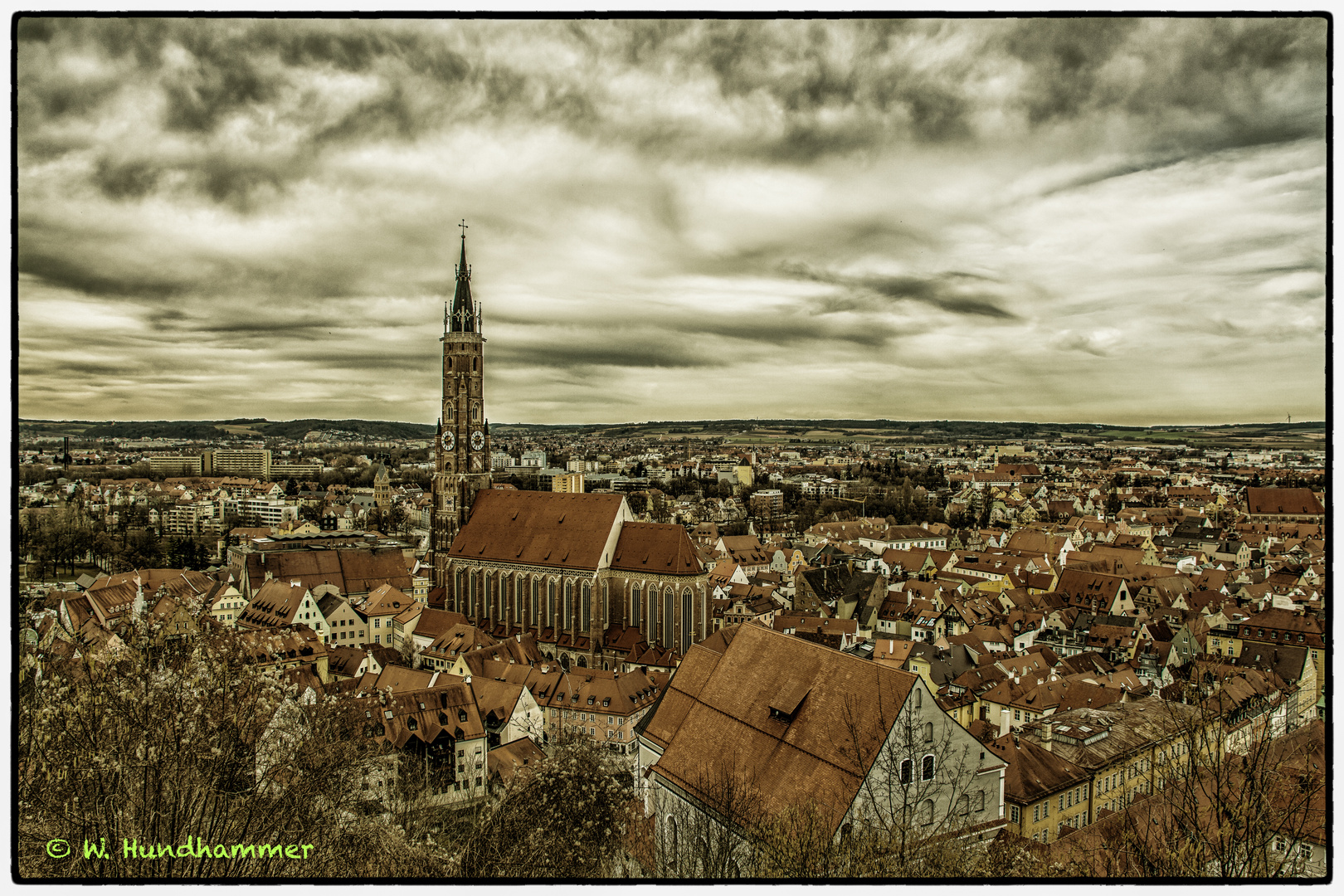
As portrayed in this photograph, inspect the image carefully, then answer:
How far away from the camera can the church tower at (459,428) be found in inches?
1196

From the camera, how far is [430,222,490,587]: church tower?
3039 cm

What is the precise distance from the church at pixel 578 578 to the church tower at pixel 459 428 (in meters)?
0.84

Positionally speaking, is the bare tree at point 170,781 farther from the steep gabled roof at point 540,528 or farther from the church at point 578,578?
the steep gabled roof at point 540,528

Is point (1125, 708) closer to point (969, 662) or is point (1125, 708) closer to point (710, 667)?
point (969, 662)

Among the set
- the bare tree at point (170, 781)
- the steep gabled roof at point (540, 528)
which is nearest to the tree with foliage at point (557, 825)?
the bare tree at point (170, 781)

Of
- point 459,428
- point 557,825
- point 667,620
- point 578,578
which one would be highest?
point 459,428

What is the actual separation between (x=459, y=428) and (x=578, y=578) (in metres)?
9.06

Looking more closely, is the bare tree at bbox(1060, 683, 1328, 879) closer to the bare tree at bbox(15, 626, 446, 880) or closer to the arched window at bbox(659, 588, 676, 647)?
the bare tree at bbox(15, 626, 446, 880)

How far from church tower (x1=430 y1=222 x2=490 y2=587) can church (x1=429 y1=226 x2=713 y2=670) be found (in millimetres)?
843

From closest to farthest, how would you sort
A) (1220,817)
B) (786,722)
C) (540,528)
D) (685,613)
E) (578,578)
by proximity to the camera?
(1220,817)
(786,722)
(685,613)
(578,578)
(540,528)

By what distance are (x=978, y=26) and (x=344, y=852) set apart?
27.8ft

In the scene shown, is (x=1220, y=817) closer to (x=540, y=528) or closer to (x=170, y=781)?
(x=170, y=781)

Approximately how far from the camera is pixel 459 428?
30.8m

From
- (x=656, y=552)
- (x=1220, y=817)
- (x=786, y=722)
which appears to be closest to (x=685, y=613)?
(x=656, y=552)
